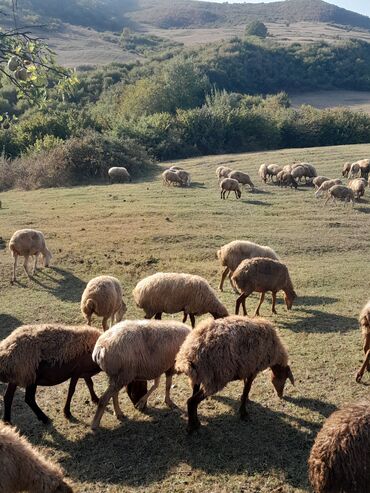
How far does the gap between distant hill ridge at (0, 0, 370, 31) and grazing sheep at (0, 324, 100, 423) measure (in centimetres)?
A: 10827

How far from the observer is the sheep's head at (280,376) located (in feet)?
26.3

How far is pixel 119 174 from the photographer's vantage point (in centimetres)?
3341

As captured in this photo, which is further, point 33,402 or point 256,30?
point 256,30

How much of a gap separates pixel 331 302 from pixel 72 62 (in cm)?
7351

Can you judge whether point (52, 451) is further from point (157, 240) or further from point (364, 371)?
point (157, 240)

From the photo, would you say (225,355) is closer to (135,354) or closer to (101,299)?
(135,354)

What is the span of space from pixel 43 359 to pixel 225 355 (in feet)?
8.65

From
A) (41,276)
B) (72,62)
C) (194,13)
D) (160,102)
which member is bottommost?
(41,276)

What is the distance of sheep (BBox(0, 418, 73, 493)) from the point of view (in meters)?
5.36

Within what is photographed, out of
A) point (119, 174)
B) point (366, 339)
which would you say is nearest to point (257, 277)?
point (366, 339)

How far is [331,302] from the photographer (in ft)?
41.9

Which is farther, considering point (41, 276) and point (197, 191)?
point (197, 191)

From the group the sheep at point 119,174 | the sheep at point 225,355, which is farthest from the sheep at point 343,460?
the sheep at point 119,174

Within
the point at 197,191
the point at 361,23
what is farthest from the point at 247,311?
the point at 361,23
